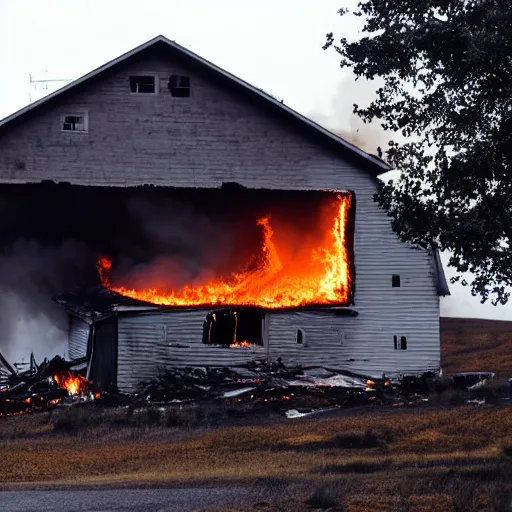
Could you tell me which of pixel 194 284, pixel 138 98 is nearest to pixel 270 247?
pixel 194 284

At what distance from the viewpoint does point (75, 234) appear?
37.2 m

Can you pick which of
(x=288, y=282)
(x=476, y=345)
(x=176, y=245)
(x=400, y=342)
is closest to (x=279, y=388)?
(x=288, y=282)

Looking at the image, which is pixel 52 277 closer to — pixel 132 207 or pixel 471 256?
pixel 132 207

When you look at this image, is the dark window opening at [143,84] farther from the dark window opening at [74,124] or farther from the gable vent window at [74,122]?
the dark window opening at [74,124]

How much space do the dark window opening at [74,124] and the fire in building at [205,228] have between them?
0.05 metres

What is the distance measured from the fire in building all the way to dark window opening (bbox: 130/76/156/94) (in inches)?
2.2

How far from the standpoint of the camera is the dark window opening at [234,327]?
115 feet

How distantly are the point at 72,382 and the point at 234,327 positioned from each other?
5796mm

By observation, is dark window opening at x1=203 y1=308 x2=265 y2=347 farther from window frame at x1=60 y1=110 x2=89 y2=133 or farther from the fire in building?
window frame at x1=60 y1=110 x2=89 y2=133

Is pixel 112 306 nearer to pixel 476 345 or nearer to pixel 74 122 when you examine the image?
pixel 74 122

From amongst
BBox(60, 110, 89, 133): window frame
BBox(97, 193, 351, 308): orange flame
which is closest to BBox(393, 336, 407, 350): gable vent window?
BBox(97, 193, 351, 308): orange flame

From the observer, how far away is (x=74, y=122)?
34.5 meters

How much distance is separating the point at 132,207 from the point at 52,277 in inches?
163

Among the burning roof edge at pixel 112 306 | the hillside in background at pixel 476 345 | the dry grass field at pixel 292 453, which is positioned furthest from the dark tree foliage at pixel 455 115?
the hillside in background at pixel 476 345
